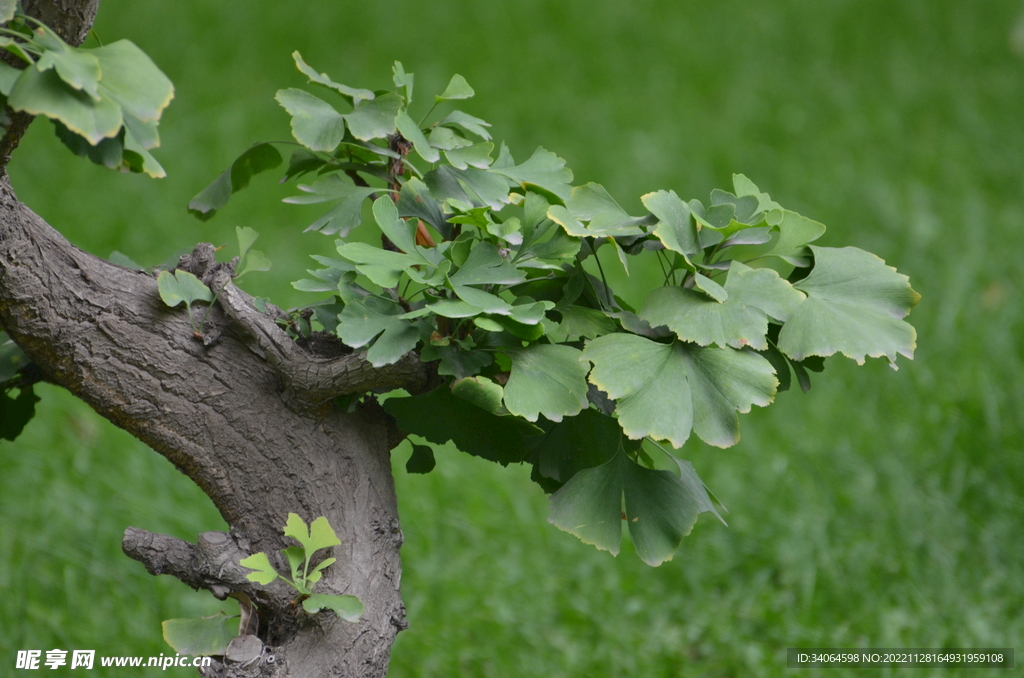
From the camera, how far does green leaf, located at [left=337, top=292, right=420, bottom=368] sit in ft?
2.06

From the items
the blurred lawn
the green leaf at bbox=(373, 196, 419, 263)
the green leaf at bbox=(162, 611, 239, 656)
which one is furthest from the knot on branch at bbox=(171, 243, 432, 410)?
the blurred lawn

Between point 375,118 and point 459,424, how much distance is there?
0.90 ft

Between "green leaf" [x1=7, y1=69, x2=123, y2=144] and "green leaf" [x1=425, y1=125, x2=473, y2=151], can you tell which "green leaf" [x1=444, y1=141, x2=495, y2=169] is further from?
"green leaf" [x1=7, y1=69, x2=123, y2=144]

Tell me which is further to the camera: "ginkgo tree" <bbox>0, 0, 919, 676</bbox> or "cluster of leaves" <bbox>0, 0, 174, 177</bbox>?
"ginkgo tree" <bbox>0, 0, 919, 676</bbox>

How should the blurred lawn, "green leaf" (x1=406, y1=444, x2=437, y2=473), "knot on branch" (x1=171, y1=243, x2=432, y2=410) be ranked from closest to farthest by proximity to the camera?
"knot on branch" (x1=171, y1=243, x2=432, y2=410) → "green leaf" (x1=406, y1=444, x2=437, y2=473) → the blurred lawn

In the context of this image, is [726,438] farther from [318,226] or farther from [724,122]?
[724,122]

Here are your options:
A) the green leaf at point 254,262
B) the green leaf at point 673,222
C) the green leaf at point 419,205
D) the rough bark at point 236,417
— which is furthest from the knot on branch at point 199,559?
the green leaf at point 673,222

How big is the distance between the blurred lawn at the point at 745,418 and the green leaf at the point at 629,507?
840mm

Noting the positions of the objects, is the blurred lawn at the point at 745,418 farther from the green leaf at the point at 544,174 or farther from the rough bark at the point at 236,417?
the green leaf at the point at 544,174

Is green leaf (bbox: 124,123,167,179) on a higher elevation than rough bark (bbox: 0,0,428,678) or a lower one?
higher

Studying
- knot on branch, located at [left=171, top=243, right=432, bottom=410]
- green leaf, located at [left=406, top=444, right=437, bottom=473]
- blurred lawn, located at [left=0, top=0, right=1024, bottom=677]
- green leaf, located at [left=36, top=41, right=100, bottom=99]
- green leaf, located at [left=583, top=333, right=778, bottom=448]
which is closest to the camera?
green leaf, located at [left=36, top=41, right=100, bottom=99]

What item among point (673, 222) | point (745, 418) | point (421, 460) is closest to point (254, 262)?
point (421, 460)

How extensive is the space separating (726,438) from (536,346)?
167 millimetres

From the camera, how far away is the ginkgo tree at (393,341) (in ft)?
2.11
